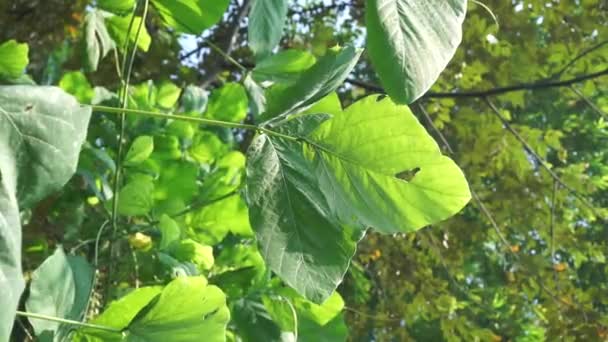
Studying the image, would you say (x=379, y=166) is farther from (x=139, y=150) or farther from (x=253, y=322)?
(x=139, y=150)

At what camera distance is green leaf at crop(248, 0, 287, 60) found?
1.59 ft

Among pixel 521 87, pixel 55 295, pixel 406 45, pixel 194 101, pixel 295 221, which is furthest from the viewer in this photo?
pixel 521 87

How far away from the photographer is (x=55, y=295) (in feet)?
1.90

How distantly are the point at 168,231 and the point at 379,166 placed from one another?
52cm

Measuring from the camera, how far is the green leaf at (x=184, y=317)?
50 centimetres

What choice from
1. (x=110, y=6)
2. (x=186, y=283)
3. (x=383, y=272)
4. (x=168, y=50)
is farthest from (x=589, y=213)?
(x=186, y=283)

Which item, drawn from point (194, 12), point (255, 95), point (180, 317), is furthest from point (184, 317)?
point (255, 95)

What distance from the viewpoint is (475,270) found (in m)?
4.95

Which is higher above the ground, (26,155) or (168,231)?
(26,155)

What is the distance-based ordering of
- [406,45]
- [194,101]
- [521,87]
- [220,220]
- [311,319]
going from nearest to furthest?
[406,45]
[311,319]
[220,220]
[194,101]
[521,87]

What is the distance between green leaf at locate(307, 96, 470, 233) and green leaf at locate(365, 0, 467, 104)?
0.10 metres

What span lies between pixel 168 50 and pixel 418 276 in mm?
1088

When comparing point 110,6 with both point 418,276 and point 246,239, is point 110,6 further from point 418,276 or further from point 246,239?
point 418,276

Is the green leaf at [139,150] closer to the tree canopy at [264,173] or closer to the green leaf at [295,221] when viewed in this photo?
the tree canopy at [264,173]
